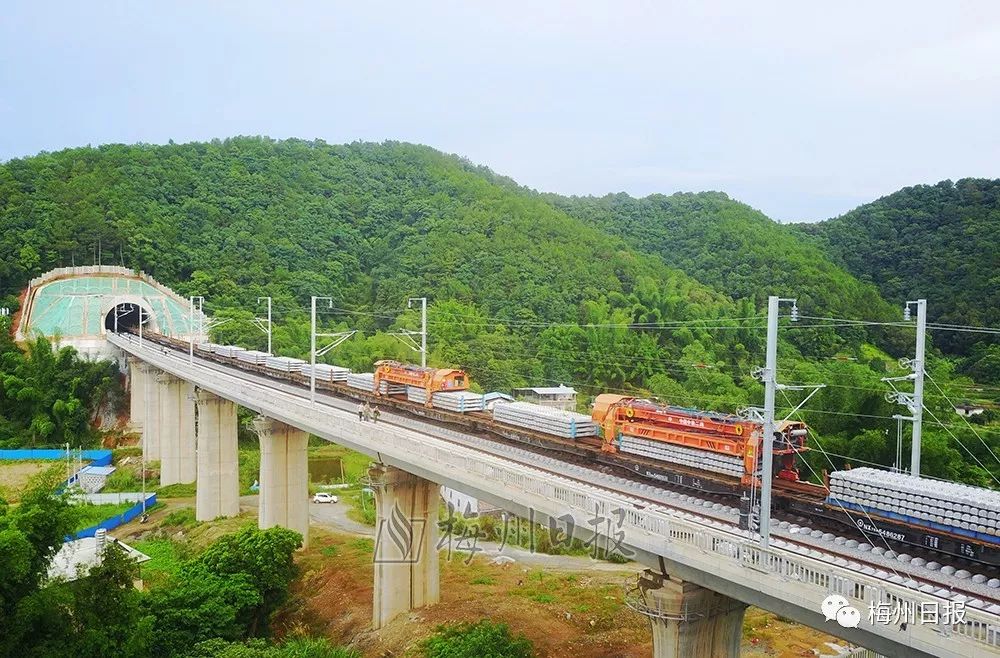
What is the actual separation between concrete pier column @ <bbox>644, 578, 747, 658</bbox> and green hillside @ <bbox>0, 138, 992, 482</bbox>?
24.1m

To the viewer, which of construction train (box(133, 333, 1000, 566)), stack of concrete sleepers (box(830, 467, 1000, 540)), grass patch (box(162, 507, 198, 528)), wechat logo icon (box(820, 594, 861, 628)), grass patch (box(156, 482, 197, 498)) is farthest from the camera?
grass patch (box(156, 482, 197, 498))

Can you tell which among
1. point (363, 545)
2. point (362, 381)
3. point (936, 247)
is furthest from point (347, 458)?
point (936, 247)

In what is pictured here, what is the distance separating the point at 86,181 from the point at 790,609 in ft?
351

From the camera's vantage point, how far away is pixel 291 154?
4943 inches

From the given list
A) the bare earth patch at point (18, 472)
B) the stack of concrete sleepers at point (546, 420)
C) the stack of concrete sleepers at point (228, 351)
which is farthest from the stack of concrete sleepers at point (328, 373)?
the bare earth patch at point (18, 472)

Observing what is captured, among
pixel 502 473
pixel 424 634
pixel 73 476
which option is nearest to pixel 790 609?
pixel 502 473

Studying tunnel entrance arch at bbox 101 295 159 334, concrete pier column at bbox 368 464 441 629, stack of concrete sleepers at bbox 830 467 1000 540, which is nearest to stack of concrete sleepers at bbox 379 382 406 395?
concrete pier column at bbox 368 464 441 629

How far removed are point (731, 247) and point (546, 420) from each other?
7006cm

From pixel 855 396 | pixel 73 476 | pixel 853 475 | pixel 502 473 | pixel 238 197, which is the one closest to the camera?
pixel 853 475

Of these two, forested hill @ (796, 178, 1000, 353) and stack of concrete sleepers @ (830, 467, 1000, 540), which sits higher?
forested hill @ (796, 178, 1000, 353)

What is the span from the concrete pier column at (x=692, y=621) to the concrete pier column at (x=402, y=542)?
499 inches

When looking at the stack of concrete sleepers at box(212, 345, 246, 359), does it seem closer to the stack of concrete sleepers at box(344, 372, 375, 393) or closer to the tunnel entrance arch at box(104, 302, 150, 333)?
the stack of concrete sleepers at box(344, 372, 375, 393)

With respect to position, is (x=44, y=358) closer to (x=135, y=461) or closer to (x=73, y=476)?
(x=135, y=461)

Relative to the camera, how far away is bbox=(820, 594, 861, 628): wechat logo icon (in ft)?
34.2
